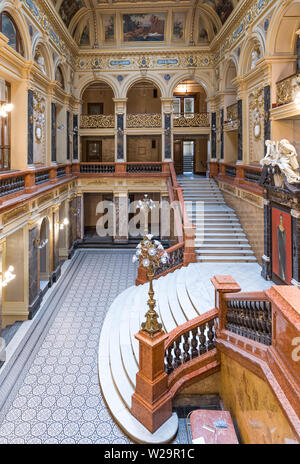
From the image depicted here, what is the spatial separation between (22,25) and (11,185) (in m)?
4.99

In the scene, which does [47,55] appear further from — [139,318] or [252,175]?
[139,318]

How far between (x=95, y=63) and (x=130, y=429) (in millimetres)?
17365

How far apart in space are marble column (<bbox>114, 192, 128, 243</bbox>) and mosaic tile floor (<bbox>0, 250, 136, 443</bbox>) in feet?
21.3

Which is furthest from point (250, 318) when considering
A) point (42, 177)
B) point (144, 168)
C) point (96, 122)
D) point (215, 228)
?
point (96, 122)

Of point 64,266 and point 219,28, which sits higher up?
point 219,28

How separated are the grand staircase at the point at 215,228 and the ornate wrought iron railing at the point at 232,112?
3.20 metres

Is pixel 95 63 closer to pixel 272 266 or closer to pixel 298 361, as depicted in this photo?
pixel 272 266

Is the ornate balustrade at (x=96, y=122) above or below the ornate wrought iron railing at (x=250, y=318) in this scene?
above

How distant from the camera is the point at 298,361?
132 inches

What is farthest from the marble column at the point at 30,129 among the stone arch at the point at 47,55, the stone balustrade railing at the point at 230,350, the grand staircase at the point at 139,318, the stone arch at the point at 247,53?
the stone arch at the point at 247,53

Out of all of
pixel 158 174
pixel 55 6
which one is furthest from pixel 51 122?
pixel 158 174

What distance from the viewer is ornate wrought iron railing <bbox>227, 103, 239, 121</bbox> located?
14275 millimetres

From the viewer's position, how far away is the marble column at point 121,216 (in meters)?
17.7

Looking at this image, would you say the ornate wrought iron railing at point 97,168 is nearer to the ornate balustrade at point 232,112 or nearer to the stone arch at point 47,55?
the stone arch at point 47,55
